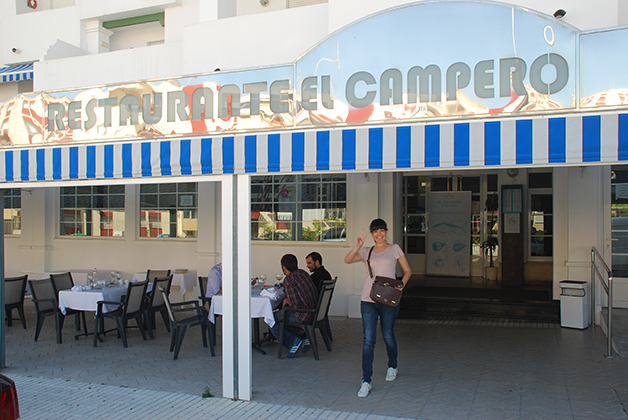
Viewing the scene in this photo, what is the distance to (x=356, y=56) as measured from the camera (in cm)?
435

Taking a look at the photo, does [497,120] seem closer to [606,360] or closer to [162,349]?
[606,360]

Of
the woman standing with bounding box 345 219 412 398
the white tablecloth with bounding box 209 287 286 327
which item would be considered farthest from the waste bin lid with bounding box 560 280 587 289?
the white tablecloth with bounding box 209 287 286 327

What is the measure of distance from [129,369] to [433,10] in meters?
4.86

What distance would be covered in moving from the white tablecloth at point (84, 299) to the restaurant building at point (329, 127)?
1990mm

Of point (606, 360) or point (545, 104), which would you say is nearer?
point (545, 104)

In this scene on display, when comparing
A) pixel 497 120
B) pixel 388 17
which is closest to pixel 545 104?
pixel 497 120

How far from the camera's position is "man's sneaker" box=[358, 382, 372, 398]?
475 cm

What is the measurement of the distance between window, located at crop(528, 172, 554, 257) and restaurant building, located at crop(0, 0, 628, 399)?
3.04m

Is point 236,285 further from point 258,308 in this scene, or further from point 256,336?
point 256,336

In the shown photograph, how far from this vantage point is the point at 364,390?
477cm

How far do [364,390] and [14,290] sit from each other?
19.9 ft

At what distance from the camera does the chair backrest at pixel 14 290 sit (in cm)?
786

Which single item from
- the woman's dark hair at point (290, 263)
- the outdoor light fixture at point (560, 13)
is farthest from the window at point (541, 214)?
the woman's dark hair at point (290, 263)

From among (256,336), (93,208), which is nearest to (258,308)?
(256,336)
